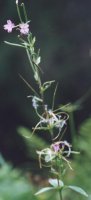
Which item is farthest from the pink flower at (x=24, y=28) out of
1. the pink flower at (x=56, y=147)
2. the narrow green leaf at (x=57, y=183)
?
the narrow green leaf at (x=57, y=183)

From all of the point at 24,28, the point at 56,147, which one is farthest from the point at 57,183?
the point at 24,28

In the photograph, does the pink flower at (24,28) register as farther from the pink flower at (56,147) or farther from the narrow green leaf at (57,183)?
the narrow green leaf at (57,183)

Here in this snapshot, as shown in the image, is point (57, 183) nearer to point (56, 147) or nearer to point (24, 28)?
point (56, 147)

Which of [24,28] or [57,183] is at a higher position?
[24,28]

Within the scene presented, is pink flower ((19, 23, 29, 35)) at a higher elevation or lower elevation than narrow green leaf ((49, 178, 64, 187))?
higher

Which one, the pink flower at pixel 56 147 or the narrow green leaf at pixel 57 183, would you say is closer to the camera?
the pink flower at pixel 56 147

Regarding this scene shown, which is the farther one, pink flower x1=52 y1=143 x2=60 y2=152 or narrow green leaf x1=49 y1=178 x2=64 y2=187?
narrow green leaf x1=49 y1=178 x2=64 y2=187

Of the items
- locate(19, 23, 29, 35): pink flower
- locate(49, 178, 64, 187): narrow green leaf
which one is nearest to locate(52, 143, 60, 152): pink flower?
locate(49, 178, 64, 187): narrow green leaf

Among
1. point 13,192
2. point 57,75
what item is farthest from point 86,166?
point 57,75

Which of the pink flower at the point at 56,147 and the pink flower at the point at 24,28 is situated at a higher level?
the pink flower at the point at 24,28

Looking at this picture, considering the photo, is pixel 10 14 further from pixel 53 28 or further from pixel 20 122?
pixel 20 122

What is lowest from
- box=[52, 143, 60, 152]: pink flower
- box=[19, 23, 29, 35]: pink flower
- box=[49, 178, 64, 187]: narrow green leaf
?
box=[49, 178, 64, 187]: narrow green leaf

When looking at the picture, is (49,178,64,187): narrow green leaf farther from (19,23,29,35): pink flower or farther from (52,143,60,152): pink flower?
(19,23,29,35): pink flower
